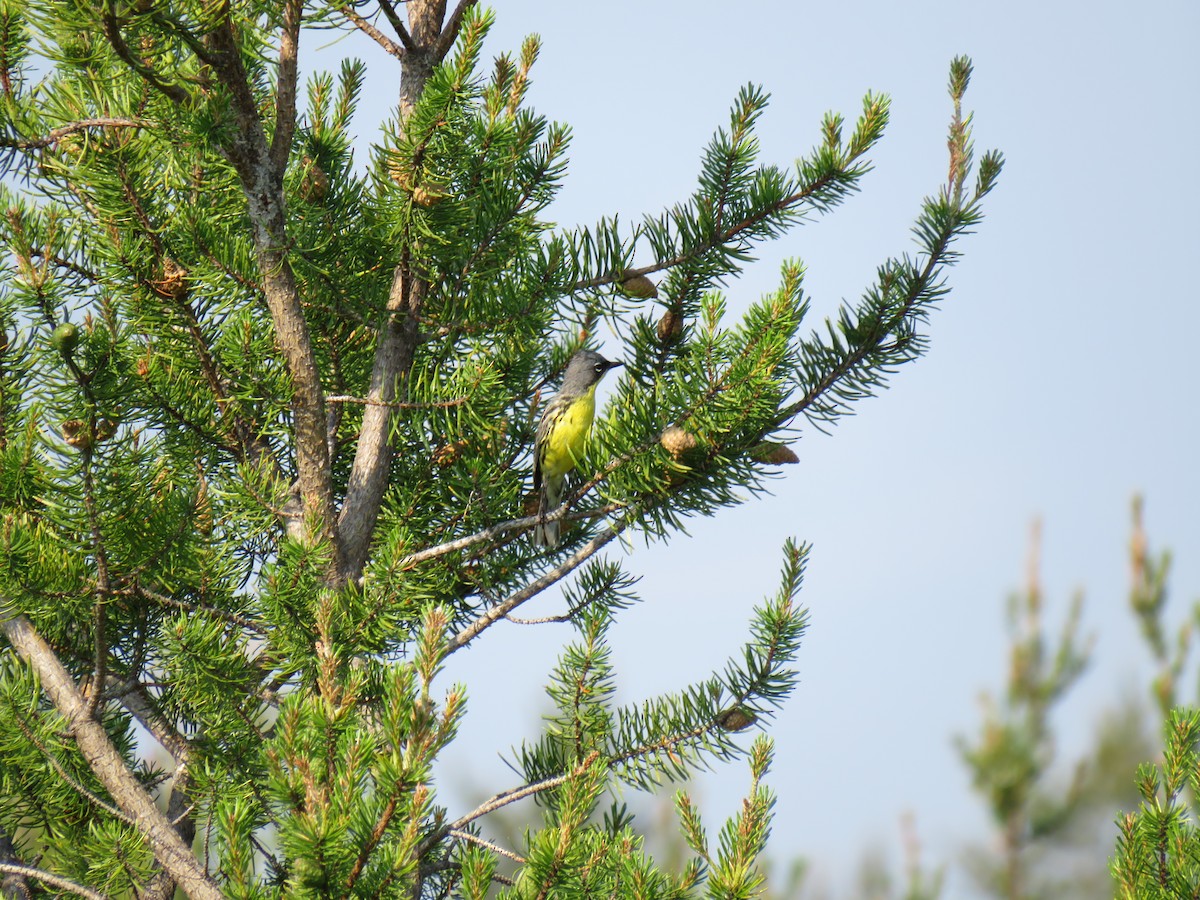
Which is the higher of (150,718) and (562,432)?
(562,432)

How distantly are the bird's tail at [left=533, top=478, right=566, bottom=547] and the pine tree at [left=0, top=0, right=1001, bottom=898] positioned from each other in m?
0.09

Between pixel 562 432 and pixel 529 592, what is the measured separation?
703 millimetres

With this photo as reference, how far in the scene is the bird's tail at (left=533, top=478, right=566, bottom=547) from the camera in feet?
11.8

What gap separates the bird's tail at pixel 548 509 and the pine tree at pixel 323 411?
0.09 m

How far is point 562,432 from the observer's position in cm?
409

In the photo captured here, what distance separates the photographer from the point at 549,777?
12.3ft

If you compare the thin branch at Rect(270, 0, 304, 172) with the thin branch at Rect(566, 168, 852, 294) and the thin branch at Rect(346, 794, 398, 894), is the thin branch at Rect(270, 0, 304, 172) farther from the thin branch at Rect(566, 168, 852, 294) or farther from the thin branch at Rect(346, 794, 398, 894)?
the thin branch at Rect(346, 794, 398, 894)

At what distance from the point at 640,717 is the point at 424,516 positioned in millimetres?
994

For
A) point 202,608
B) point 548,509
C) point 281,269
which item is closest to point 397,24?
point 281,269

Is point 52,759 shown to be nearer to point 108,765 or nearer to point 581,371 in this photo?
point 108,765

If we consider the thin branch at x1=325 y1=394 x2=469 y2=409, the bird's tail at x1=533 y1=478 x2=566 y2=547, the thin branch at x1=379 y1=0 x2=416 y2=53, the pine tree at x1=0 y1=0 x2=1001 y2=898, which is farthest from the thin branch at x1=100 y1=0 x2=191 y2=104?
the bird's tail at x1=533 y1=478 x2=566 y2=547

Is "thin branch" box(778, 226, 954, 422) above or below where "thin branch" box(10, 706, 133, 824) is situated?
above

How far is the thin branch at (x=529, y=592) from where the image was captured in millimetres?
3518

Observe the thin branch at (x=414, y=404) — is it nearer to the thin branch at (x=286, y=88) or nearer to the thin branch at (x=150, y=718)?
the thin branch at (x=286, y=88)
